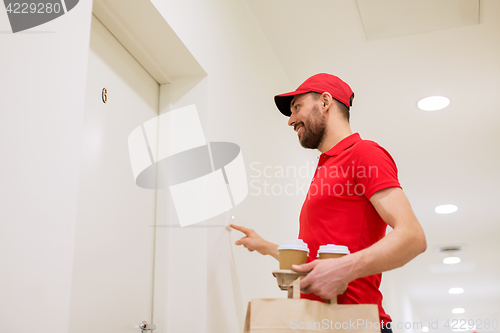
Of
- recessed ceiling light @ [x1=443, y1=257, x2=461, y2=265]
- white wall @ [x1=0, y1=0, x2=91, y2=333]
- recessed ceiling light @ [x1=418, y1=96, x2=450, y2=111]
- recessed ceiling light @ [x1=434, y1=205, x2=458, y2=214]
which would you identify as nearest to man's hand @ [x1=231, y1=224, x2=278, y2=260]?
white wall @ [x1=0, y1=0, x2=91, y2=333]

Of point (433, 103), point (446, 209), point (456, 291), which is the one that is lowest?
point (456, 291)

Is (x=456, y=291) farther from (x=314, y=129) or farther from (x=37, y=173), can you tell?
(x=37, y=173)

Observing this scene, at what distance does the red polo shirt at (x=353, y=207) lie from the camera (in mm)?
937

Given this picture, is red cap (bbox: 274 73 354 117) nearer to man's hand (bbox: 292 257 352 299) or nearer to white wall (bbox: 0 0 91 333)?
man's hand (bbox: 292 257 352 299)

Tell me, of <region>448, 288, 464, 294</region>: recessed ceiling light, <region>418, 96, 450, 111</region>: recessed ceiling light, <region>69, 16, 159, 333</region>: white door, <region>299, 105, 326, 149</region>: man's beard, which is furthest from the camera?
<region>448, 288, 464, 294</region>: recessed ceiling light

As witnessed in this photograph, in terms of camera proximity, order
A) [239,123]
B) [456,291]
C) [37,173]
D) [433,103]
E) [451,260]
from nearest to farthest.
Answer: [37,173]
[239,123]
[433,103]
[451,260]
[456,291]

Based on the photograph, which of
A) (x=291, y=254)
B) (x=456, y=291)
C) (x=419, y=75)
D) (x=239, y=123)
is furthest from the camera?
(x=456, y=291)

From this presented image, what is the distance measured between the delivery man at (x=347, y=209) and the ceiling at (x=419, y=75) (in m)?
0.87

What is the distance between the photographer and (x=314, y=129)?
1235mm

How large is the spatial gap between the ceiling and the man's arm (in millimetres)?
1298

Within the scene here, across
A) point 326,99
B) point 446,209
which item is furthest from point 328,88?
point 446,209

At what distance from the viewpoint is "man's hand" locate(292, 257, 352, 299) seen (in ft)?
2.65

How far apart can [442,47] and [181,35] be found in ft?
4.87

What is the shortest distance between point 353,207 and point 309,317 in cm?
31
